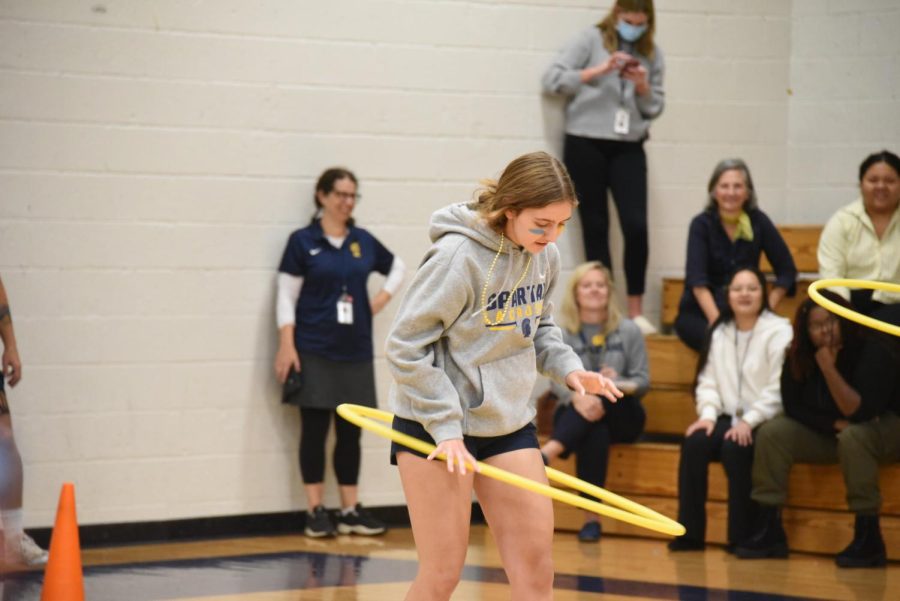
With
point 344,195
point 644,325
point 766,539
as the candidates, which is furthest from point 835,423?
point 344,195

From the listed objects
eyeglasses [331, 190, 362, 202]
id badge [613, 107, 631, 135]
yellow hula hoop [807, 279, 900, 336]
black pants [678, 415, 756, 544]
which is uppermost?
id badge [613, 107, 631, 135]

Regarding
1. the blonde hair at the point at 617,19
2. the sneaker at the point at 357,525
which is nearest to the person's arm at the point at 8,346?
the sneaker at the point at 357,525

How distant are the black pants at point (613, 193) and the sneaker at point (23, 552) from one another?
3.45m

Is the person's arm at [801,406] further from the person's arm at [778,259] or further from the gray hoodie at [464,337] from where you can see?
the gray hoodie at [464,337]

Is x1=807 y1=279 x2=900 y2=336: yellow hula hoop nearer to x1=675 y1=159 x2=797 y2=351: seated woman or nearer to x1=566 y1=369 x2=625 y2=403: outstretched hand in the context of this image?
x1=566 y1=369 x2=625 y2=403: outstretched hand

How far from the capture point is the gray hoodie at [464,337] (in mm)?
3254

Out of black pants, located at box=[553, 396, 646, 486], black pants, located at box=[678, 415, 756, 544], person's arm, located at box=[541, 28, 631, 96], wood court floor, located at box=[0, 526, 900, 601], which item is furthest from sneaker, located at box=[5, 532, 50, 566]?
person's arm, located at box=[541, 28, 631, 96]

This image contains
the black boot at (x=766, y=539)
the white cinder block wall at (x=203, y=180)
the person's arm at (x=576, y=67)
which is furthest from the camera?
the person's arm at (x=576, y=67)

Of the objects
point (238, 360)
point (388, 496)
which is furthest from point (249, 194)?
point (388, 496)

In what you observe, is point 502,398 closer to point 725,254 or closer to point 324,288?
point 324,288

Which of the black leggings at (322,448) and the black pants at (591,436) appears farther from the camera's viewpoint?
the black leggings at (322,448)

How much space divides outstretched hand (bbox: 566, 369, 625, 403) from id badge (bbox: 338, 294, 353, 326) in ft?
10.3

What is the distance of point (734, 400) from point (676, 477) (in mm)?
524

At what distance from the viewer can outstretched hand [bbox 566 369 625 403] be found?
3416 mm
